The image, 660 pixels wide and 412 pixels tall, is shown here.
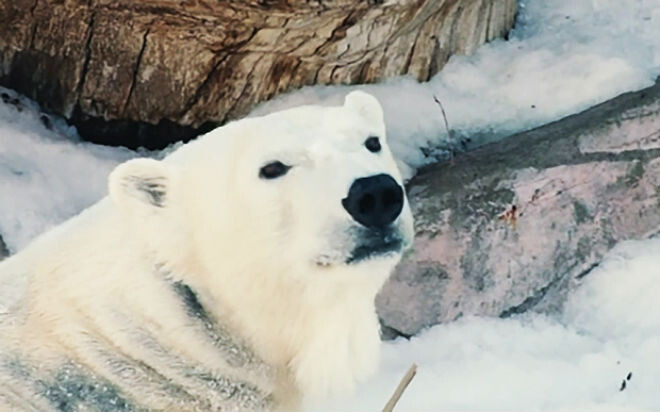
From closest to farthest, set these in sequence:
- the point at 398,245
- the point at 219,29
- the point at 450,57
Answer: the point at 398,245 < the point at 219,29 < the point at 450,57

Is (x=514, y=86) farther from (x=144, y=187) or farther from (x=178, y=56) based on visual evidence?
(x=144, y=187)

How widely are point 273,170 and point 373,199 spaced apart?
10.0 inches

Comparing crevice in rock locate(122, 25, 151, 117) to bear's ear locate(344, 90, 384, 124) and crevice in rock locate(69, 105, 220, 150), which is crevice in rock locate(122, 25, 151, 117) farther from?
bear's ear locate(344, 90, 384, 124)

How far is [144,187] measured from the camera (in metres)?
2.66

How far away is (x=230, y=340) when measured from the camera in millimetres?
2637

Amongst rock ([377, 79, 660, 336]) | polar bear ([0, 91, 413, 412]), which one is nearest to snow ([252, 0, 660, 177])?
rock ([377, 79, 660, 336])

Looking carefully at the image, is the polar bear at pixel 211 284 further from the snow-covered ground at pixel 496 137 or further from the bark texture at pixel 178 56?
the bark texture at pixel 178 56

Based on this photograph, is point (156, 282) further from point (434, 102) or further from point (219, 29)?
point (434, 102)

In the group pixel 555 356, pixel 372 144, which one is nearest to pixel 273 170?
pixel 372 144

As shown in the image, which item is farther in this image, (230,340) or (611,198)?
(611,198)

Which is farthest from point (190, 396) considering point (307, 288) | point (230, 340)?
point (307, 288)

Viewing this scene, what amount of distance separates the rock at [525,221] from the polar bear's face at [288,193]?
1.36 m

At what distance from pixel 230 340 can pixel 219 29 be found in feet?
5.27

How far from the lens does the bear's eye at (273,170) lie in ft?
8.39
